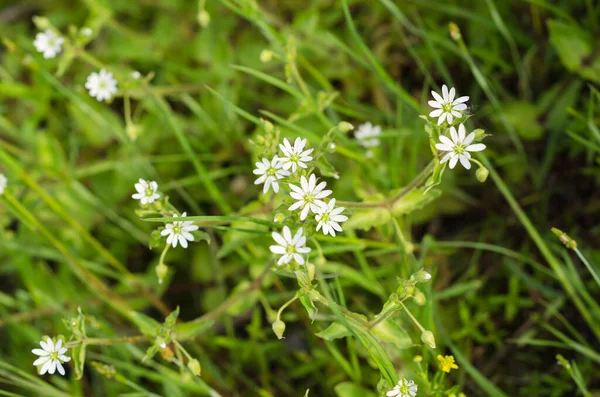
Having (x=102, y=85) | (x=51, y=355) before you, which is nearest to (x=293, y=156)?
(x=51, y=355)

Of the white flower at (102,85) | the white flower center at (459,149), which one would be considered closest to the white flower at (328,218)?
the white flower center at (459,149)

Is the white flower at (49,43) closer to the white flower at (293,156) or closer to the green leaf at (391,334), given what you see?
the white flower at (293,156)

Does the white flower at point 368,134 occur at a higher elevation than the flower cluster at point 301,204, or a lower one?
higher

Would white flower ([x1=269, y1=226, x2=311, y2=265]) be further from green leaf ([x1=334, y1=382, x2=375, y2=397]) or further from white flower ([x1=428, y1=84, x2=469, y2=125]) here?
green leaf ([x1=334, y1=382, x2=375, y2=397])

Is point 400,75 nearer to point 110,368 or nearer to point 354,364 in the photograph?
point 354,364

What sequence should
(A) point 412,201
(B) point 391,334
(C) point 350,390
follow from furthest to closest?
(C) point 350,390 < (A) point 412,201 < (B) point 391,334

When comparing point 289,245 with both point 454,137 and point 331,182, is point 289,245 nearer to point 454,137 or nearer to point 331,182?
point 454,137
